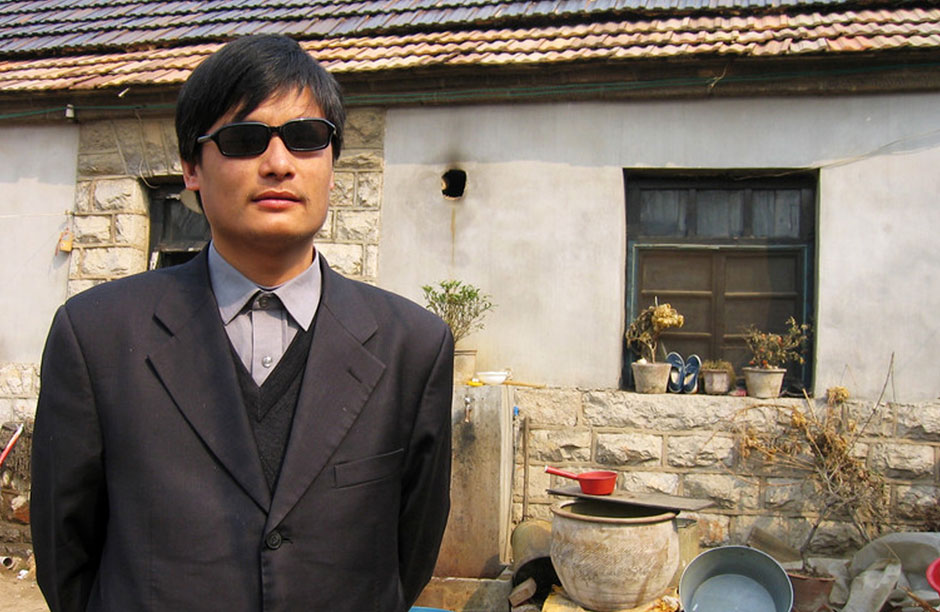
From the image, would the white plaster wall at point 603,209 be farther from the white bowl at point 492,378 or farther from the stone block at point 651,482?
the stone block at point 651,482

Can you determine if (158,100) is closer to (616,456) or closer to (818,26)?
(616,456)

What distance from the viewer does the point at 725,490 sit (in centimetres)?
570

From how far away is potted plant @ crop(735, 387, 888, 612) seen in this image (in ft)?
17.8

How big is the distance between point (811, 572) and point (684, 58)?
3543 mm

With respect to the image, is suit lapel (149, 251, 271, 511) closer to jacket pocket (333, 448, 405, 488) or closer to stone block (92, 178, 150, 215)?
jacket pocket (333, 448, 405, 488)

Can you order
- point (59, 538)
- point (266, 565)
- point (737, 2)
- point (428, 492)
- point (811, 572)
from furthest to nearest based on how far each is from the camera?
point (737, 2), point (811, 572), point (428, 492), point (59, 538), point (266, 565)

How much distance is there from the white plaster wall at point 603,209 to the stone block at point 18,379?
320 cm

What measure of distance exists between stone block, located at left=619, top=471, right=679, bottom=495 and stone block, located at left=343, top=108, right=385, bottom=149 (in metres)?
3.24

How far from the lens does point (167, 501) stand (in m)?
1.51

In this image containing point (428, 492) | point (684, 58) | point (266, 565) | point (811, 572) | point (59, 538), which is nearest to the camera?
point (266, 565)

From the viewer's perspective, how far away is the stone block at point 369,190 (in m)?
6.38

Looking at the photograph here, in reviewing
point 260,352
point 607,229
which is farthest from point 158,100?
point 260,352

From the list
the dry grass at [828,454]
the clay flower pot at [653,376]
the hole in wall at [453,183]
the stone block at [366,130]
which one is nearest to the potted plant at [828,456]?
the dry grass at [828,454]

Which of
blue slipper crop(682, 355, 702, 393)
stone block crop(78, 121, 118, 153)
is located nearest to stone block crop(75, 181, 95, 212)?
stone block crop(78, 121, 118, 153)
